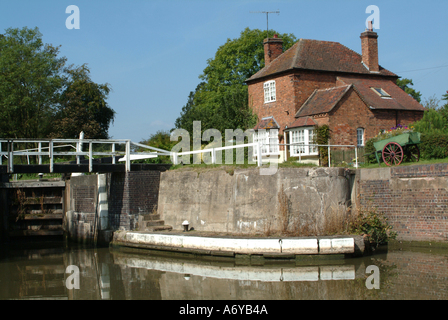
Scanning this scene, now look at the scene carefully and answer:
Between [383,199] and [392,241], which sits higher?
[383,199]

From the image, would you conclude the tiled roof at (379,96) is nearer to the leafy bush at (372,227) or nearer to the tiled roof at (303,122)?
the tiled roof at (303,122)

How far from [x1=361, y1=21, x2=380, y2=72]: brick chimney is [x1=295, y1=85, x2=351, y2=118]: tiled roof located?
14.7 ft

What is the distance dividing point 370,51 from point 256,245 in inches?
718

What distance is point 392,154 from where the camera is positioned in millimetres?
16547

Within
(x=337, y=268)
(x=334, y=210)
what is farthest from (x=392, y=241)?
(x=337, y=268)

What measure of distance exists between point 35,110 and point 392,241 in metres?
30.8

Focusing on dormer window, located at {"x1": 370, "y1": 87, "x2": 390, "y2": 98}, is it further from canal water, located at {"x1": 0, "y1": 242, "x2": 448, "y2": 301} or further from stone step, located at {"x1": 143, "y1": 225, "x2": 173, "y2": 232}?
stone step, located at {"x1": 143, "y1": 225, "x2": 173, "y2": 232}

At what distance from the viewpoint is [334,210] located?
46.0 feet

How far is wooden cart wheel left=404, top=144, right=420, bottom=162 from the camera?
16.7 meters

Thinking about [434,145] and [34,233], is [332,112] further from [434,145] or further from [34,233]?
[34,233]

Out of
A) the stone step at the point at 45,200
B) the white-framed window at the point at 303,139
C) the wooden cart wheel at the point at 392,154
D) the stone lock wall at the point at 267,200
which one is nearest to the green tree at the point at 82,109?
the stone step at the point at 45,200

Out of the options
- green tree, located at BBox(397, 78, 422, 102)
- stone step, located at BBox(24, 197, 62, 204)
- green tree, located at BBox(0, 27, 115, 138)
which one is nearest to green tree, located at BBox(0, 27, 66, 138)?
green tree, located at BBox(0, 27, 115, 138)

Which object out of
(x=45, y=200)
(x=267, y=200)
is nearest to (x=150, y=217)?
(x=267, y=200)
